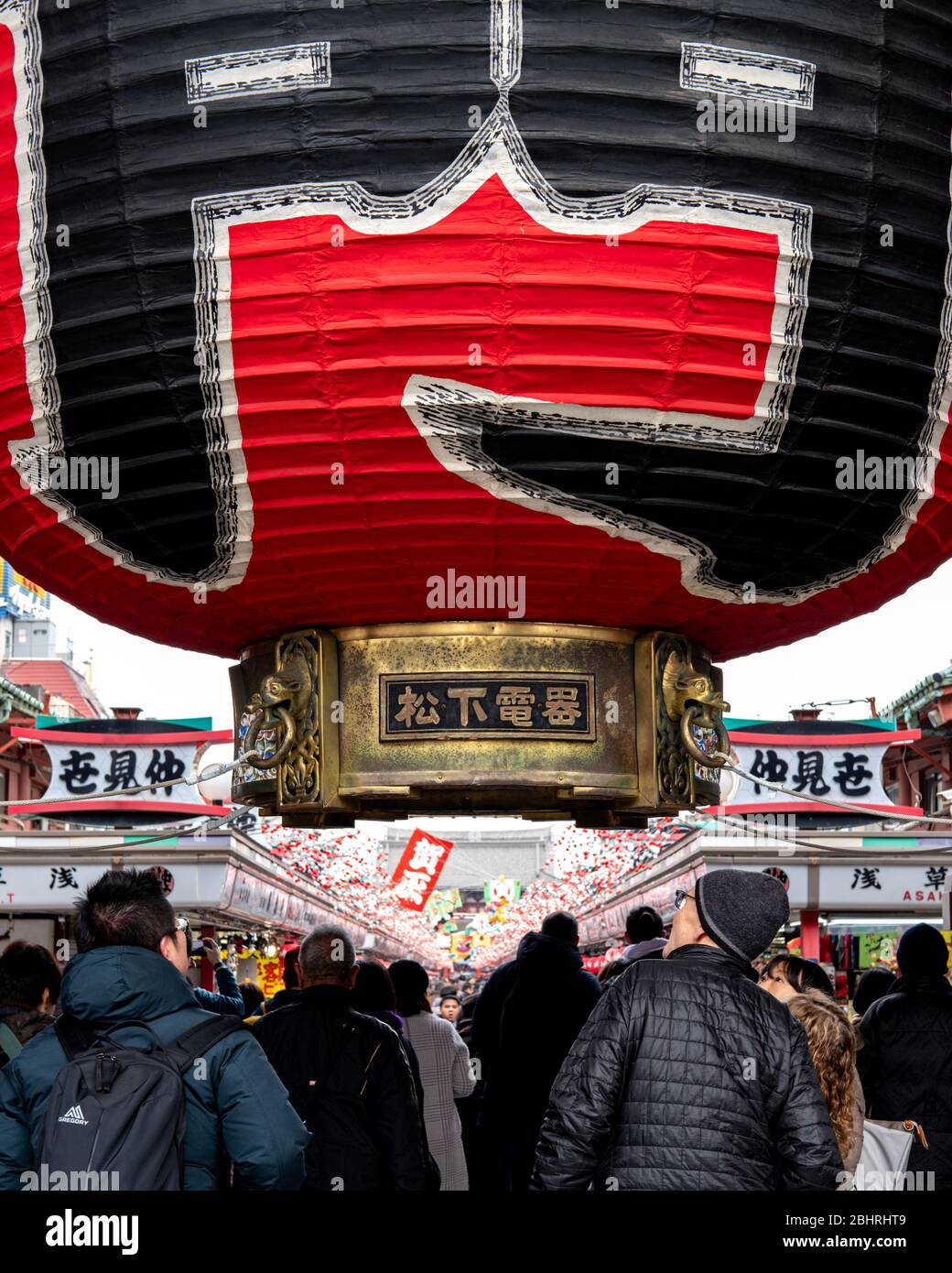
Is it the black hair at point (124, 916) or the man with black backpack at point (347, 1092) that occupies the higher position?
the black hair at point (124, 916)

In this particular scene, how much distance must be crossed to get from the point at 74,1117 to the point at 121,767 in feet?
49.0

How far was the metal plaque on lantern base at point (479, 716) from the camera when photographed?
3570 mm

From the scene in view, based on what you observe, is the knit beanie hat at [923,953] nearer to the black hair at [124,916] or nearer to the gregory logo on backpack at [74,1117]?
the black hair at [124,916]

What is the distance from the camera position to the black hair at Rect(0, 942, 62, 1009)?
14.8ft

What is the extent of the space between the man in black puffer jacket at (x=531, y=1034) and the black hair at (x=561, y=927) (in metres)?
0.03

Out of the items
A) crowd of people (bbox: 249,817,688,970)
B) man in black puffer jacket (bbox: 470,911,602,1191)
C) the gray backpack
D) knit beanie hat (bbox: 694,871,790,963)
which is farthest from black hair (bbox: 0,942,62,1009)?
crowd of people (bbox: 249,817,688,970)

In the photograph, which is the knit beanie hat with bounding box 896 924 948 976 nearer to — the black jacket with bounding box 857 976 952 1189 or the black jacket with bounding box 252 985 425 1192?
the black jacket with bounding box 857 976 952 1189

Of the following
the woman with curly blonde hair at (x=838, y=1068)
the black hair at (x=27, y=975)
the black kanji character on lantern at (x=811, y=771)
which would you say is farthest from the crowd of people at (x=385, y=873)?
the woman with curly blonde hair at (x=838, y=1068)

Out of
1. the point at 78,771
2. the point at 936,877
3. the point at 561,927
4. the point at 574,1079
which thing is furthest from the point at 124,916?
the point at 78,771

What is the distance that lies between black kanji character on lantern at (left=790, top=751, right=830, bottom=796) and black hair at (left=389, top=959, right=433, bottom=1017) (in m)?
11.1

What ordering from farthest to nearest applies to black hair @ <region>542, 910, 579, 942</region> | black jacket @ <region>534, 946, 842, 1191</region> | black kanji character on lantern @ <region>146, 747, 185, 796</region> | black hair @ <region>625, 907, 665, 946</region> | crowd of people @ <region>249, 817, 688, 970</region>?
crowd of people @ <region>249, 817, 688, 970</region>
black kanji character on lantern @ <region>146, 747, 185, 796</region>
black hair @ <region>625, 907, 665, 946</region>
black hair @ <region>542, 910, 579, 942</region>
black jacket @ <region>534, 946, 842, 1191</region>

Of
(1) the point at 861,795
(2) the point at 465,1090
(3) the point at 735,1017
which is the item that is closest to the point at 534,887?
(1) the point at 861,795

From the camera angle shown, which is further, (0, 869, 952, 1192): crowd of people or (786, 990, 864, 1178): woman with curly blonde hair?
(786, 990, 864, 1178): woman with curly blonde hair

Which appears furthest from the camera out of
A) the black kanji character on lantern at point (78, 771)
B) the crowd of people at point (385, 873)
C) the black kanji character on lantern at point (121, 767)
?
the crowd of people at point (385, 873)
